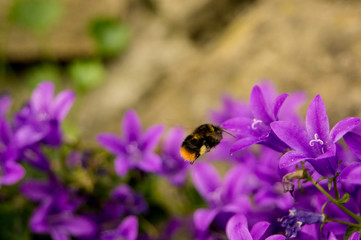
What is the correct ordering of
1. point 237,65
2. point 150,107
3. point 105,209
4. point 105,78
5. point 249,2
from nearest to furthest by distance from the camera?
point 105,209 < point 237,65 < point 249,2 < point 150,107 < point 105,78

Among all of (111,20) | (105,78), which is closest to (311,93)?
(111,20)

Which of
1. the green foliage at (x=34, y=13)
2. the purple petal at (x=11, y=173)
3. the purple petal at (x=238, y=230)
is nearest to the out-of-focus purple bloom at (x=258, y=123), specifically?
the purple petal at (x=238, y=230)

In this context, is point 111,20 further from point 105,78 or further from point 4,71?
point 4,71

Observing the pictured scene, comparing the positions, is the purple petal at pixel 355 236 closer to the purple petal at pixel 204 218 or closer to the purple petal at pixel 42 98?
the purple petal at pixel 204 218

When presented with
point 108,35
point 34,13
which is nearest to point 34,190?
point 108,35

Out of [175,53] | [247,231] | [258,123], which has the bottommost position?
[247,231]

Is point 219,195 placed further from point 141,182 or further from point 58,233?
point 58,233

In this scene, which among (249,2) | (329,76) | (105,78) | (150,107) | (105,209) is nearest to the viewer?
(105,209)
